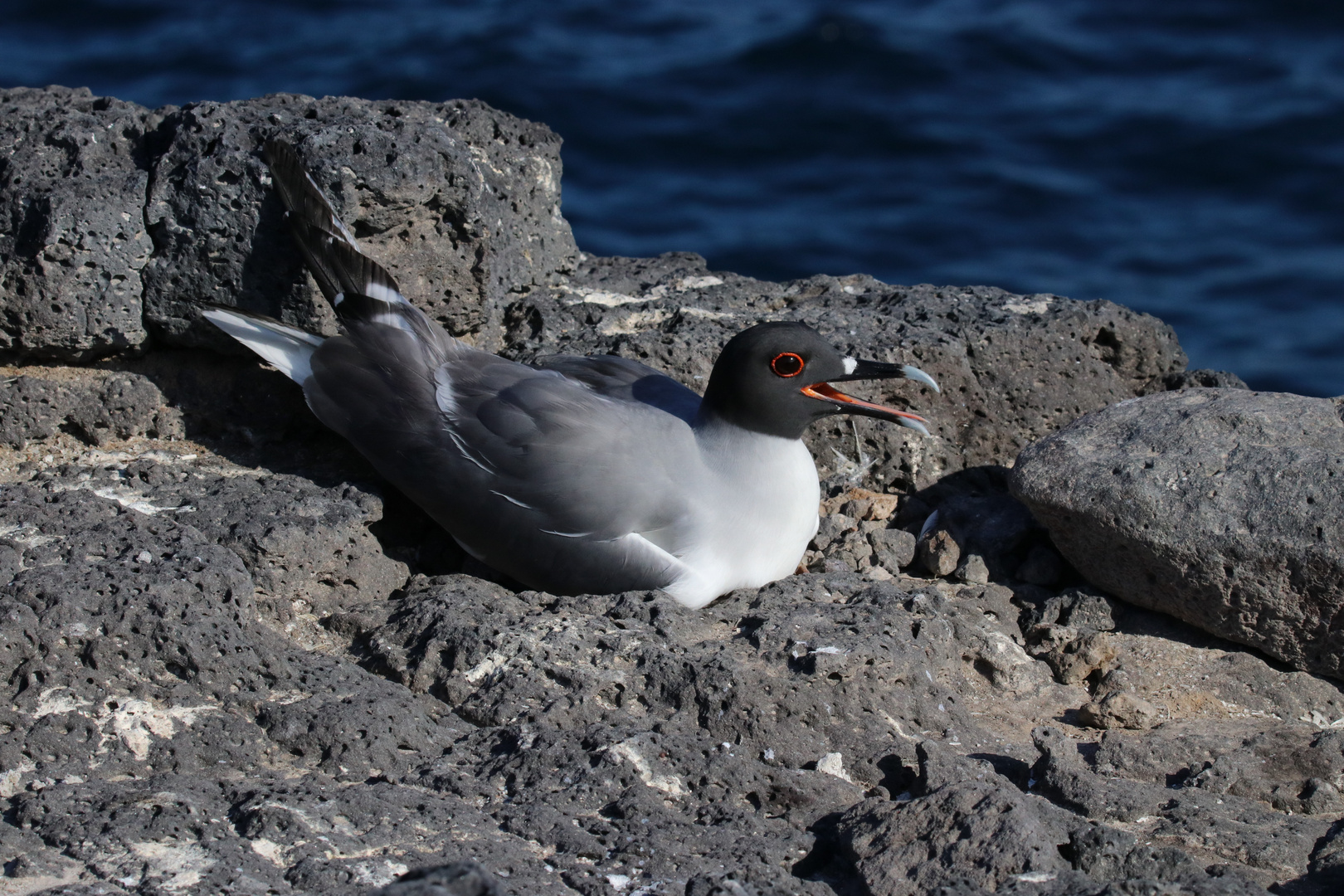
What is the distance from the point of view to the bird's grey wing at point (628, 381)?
4516mm

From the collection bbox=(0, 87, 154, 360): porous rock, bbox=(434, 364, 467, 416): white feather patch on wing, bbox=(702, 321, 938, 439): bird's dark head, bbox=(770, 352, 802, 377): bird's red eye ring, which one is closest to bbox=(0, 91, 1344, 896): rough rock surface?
bbox=(0, 87, 154, 360): porous rock

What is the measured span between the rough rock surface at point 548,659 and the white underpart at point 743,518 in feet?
0.42

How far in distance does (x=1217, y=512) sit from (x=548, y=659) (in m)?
2.12

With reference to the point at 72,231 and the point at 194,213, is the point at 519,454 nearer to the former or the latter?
the point at 194,213

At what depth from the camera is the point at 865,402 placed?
4.32 meters

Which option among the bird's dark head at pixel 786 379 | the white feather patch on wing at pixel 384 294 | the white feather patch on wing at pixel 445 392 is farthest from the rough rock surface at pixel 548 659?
the bird's dark head at pixel 786 379

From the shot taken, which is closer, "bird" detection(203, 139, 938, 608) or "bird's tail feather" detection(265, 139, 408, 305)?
"bird" detection(203, 139, 938, 608)

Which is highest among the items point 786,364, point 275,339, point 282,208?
point 282,208

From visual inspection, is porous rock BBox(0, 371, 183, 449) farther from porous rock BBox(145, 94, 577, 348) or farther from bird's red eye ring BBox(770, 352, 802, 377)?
bird's red eye ring BBox(770, 352, 802, 377)

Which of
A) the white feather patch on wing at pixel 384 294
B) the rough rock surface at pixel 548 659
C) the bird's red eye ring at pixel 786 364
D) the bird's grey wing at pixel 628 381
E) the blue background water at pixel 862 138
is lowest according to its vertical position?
the rough rock surface at pixel 548 659

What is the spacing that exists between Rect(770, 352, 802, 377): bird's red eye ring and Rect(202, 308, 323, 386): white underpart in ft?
5.22

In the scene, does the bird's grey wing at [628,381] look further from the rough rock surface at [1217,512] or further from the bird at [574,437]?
the rough rock surface at [1217,512]

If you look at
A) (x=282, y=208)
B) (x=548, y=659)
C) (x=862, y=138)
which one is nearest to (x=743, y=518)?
(x=548, y=659)

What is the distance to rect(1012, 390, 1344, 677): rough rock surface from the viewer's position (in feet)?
13.3
